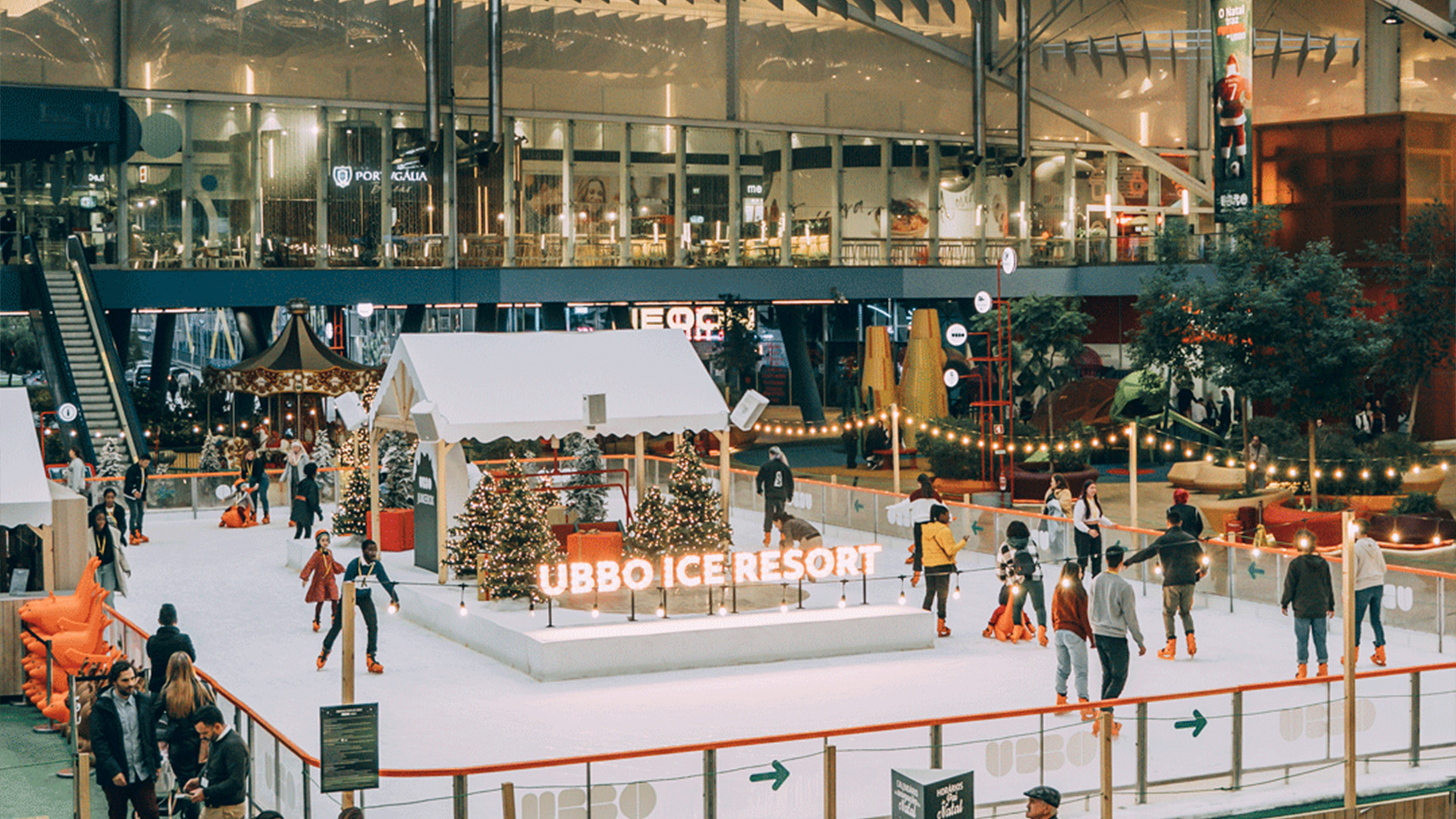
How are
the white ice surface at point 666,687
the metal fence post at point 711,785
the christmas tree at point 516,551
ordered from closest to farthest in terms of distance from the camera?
the metal fence post at point 711,785
the white ice surface at point 666,687
the christmas tree at point 516,551

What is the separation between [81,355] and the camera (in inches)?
1359

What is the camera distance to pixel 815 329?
4922cm

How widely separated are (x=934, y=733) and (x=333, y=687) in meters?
7.36

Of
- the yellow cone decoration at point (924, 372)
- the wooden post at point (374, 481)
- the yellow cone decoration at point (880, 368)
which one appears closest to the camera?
the wooden post at point (374, 481)

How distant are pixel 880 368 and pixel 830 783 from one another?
28585 millimetres

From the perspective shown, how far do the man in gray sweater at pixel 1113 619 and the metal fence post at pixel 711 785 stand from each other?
4.28 meters

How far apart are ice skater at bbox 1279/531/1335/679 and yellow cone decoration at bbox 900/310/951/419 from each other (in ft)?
71.9

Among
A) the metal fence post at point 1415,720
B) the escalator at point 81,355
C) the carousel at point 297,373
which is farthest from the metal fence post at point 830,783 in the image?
the carousel at point 297,373

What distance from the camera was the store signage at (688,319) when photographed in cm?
4481

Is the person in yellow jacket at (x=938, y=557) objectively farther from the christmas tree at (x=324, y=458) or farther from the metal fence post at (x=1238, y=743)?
the christmas tree at (x=324, y=458)

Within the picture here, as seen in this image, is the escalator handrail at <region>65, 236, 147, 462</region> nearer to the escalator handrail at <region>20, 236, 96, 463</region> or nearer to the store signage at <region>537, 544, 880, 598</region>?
the escalator handrail at <region>20, 236, 96, 463</region>

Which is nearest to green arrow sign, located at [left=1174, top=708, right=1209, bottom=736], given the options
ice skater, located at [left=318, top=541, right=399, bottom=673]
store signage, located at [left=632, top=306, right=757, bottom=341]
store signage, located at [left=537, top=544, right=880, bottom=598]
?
store signage, located at [left=537, top=544, right=880, bottom=598]

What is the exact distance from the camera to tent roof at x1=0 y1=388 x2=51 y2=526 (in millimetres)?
15875

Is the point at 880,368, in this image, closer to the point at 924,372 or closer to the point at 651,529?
the point at 924,372
